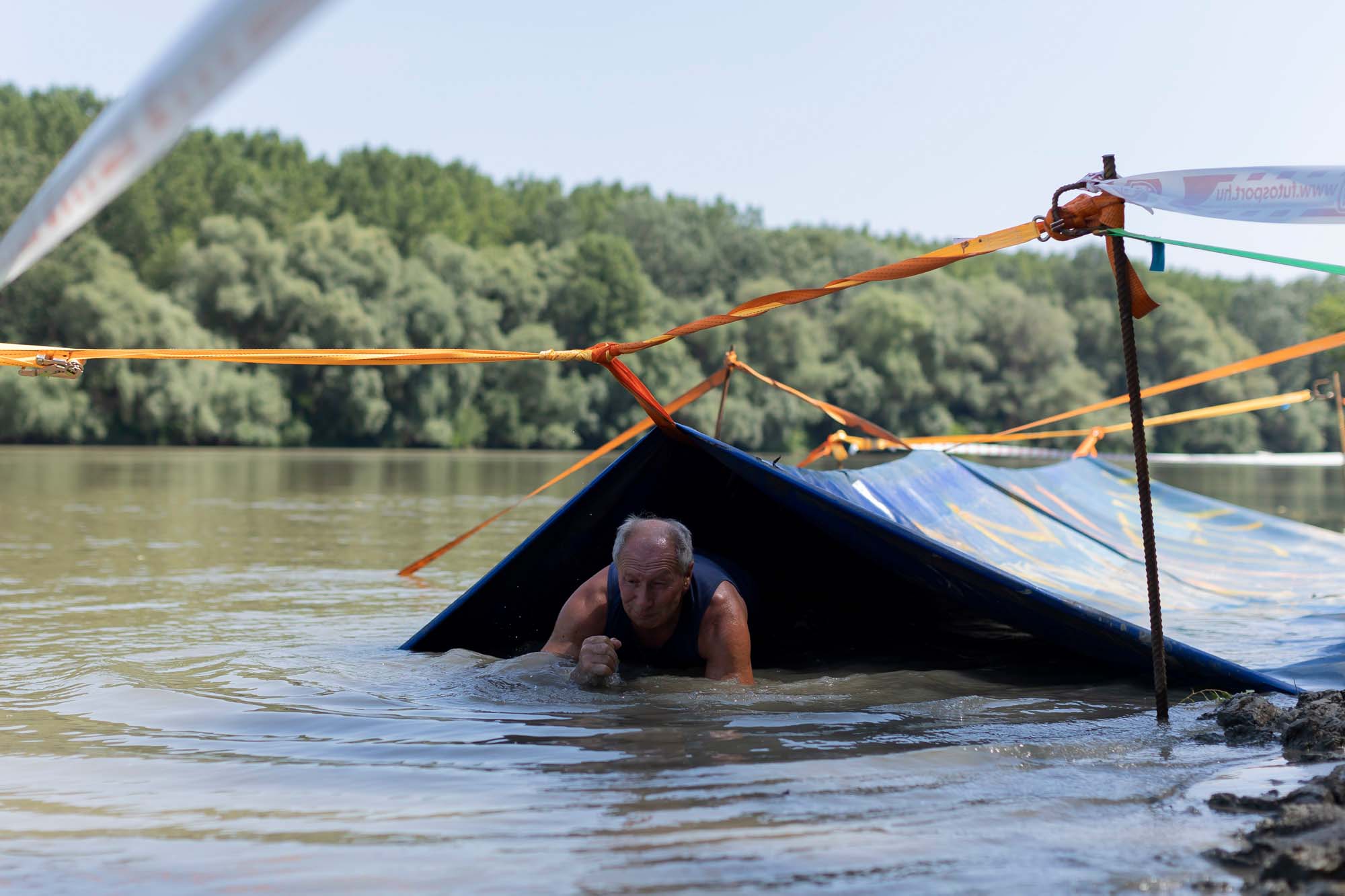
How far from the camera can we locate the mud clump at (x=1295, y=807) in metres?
2.49

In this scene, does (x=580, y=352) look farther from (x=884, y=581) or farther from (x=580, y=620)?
(x=884, y=581)

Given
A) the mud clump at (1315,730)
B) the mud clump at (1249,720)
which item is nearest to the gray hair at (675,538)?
the mud clump at (1249,720)

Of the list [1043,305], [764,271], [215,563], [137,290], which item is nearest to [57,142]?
[137,290]

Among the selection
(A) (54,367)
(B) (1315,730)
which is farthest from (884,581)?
(A) (54,367)

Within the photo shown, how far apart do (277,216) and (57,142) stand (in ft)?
42.3

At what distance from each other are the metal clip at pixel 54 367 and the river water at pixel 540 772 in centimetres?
121

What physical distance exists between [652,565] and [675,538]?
0.13m

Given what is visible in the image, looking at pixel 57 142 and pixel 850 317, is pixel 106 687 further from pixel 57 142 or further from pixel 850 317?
pixel 57 142

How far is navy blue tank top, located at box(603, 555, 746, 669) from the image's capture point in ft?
16.0

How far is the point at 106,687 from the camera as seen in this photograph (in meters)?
4.85

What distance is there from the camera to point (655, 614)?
470 centimetres

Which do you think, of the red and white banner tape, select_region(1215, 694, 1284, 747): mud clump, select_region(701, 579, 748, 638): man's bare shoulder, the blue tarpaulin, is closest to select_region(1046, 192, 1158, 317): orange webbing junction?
the blue tarpaulin

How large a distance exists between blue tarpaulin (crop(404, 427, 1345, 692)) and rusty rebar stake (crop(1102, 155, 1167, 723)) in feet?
1.49

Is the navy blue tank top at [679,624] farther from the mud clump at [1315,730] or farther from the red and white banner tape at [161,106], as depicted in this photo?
the red and white banner tape at [161,106]
